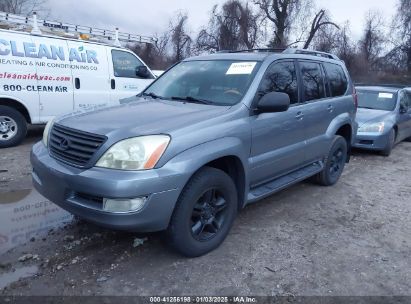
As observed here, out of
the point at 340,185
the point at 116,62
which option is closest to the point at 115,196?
the point at 340,185

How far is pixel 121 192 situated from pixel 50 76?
5.32 m

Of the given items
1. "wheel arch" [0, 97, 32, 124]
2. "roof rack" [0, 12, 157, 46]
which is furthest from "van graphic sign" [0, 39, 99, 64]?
"wheel arch" [0, 97, 32, 124]

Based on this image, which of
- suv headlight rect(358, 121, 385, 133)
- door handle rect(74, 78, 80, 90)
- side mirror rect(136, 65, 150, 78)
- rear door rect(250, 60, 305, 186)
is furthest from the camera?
side mirror rect(136, 65, 150, 78)

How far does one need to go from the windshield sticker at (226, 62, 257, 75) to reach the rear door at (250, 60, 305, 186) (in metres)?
0.18

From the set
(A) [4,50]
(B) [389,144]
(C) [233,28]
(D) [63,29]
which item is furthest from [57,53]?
(C) [233,28]

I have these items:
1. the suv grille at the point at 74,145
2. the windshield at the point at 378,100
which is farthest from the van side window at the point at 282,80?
the windshield at the point at 378,100

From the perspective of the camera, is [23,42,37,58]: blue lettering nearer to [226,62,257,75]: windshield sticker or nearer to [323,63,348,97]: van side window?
[226,62,257,75]: windshield sticker

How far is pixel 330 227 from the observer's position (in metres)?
4.24

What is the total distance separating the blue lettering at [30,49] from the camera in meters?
6.82

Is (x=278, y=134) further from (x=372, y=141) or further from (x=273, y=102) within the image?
(x=372, y=141)

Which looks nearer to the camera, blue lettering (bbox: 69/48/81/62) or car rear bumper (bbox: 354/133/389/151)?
blue lettering (bbox: 69/48/81/62)

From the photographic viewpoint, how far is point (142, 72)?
8211 mm

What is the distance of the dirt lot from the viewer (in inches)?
119

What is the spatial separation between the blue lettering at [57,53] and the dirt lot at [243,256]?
3214 millimetres
